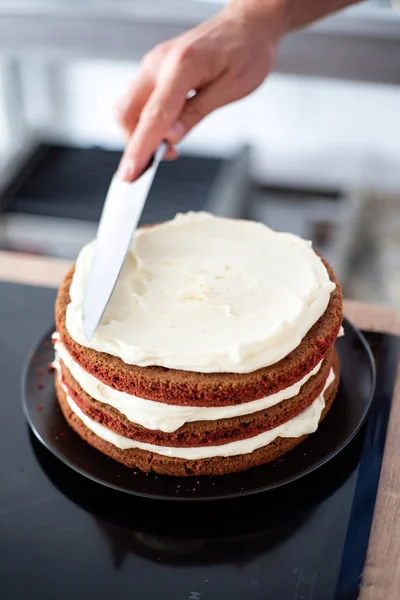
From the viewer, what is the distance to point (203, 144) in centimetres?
284

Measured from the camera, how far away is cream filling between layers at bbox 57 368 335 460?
47.1 inches

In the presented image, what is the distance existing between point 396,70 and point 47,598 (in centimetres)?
151

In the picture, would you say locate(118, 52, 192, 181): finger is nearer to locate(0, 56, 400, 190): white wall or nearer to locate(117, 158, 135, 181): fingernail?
locate(117, 158, 135, 181): fingernail

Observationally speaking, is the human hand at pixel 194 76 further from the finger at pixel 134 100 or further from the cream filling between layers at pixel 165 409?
the cream filling between layers at pixel 165 409

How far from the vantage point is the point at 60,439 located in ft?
4.18

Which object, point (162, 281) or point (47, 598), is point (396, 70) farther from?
point (47, 598)

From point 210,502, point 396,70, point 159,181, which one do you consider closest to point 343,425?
point 210,502

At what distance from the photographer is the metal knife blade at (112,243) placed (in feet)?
3.80

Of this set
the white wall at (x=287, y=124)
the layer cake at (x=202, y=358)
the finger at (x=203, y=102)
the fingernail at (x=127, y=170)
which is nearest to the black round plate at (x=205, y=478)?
the layer cake at (x=202, y=358)

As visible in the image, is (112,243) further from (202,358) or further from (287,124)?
(287,124)

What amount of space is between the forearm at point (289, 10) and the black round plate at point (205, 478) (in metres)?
0.67

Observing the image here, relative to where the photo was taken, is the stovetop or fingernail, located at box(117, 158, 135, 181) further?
fingernail, located at box(117, 158, 135, 181)

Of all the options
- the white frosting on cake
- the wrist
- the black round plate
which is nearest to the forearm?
the wrist

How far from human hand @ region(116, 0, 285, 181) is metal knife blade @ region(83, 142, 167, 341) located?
3 cm
